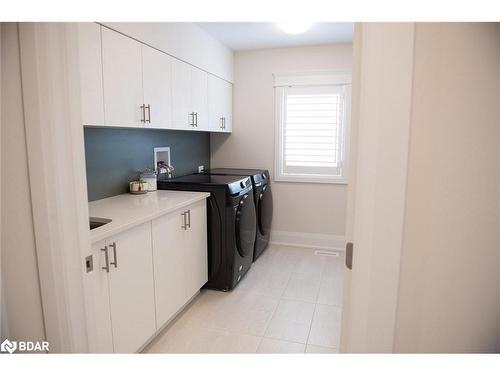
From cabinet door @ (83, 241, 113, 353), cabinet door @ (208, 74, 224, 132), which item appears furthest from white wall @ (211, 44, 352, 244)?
cabinet door @ (83, 241, 113, 353)

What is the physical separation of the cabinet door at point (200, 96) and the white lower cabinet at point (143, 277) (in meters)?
0.89

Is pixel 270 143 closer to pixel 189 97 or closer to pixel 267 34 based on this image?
pixel 267 34

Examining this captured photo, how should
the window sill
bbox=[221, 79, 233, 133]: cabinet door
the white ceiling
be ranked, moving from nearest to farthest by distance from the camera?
the white ceiling → bbox=[221, 79, 233, 133]: cabinet door → the window sill

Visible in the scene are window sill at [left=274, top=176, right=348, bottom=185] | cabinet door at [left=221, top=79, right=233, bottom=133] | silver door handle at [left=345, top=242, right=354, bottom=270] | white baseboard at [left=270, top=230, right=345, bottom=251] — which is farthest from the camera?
white baseboard at [left=270, top=230, right=345, bottom=251]

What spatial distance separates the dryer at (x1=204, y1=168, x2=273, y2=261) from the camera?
3.38 meters

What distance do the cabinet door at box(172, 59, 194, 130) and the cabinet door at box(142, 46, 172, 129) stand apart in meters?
0.06

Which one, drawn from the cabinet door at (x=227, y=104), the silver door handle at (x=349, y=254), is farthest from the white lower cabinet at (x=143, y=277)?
the cabinet door at (x=227, y=104)

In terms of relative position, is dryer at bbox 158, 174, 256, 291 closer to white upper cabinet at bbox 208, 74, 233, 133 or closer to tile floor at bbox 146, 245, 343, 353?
tile floor at bbox 146, 245, 343, 353

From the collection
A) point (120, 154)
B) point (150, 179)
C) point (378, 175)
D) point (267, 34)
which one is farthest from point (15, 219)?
point (267, 34)

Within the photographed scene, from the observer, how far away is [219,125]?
11.6 ft

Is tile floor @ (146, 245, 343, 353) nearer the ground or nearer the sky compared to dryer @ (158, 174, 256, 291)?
nearer the ground

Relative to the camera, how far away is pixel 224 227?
2658 mm

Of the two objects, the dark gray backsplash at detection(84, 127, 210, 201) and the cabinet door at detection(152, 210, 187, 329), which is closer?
the cabinet door at detection(152, 210, 187, 329)
